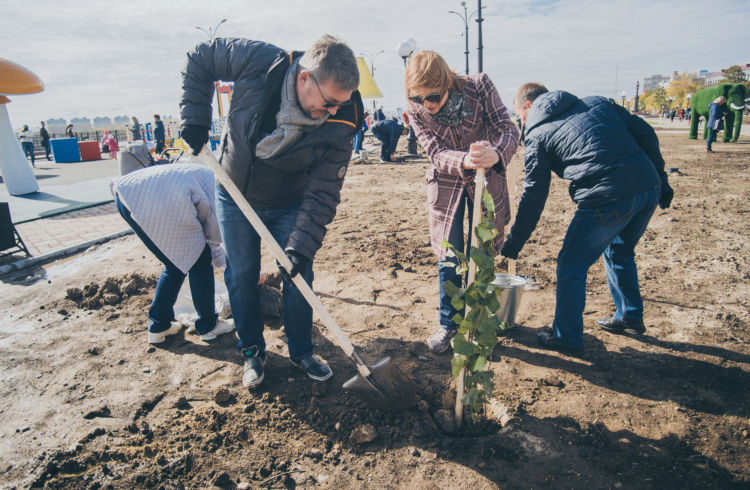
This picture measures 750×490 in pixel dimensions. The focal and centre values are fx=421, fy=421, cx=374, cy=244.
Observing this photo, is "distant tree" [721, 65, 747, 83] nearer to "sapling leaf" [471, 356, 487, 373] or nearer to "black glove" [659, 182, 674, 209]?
"black glove" [659, 182, 674, 209]

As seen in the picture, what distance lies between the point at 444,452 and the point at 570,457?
0.60 meters

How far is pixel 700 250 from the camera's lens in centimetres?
458

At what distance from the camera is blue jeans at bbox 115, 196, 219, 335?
119 inches

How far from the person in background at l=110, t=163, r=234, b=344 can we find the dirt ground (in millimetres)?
447

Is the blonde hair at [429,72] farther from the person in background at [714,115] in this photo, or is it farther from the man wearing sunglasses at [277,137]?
the person in background at [714,115]

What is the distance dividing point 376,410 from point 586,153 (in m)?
1.94

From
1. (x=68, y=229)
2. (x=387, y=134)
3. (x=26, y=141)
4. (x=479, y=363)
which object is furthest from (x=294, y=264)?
(x=26, y=141)

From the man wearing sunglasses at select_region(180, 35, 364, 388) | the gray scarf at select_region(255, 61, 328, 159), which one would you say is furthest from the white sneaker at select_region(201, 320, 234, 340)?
the gray scarf at select_region(255, 61, 328, 159)

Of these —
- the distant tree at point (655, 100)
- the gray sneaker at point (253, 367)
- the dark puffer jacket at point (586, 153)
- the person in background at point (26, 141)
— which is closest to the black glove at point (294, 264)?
the gray sneaker at point (253, 367)

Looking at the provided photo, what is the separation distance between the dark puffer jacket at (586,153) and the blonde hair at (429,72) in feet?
2.17

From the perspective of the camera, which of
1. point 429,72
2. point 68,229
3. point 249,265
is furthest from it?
point 68,229

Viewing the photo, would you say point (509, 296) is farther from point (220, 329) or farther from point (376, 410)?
point (220, 329)

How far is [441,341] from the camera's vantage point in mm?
2912

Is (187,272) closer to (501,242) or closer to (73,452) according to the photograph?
(73,452)
